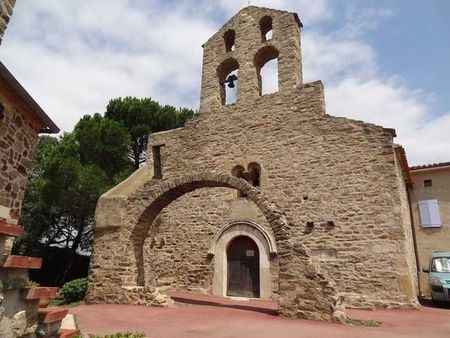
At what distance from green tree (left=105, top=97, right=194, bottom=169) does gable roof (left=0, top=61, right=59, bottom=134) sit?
37.3ft

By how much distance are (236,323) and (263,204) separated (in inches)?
93.9

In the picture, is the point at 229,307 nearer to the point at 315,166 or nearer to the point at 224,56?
the point at 315,166

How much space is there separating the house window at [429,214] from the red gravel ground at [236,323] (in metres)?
5.38

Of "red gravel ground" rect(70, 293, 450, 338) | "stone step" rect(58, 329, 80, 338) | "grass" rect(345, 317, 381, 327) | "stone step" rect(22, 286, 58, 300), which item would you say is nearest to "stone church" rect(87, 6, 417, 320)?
"grass" rect(345, 317, 381, 327)

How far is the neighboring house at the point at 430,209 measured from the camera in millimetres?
12164

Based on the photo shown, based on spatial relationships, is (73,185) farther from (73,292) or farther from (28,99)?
(28,99)

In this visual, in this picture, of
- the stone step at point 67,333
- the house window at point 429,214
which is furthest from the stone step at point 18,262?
the house window at point 429,214

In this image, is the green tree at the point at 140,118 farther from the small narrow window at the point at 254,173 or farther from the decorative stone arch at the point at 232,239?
the decorative stone arch at the point at 232,239

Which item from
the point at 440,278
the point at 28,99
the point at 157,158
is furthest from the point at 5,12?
the point at 440,278

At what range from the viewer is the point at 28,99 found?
6.05m

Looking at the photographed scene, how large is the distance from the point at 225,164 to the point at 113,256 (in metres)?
4.42

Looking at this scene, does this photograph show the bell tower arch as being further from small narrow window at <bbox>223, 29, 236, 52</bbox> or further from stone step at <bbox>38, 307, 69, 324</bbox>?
stone step at <bbox>38, 307, 69, 324</bbox>

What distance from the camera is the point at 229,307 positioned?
25.0 ft

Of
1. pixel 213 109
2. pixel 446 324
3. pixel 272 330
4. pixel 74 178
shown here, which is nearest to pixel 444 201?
pixel 446 324
